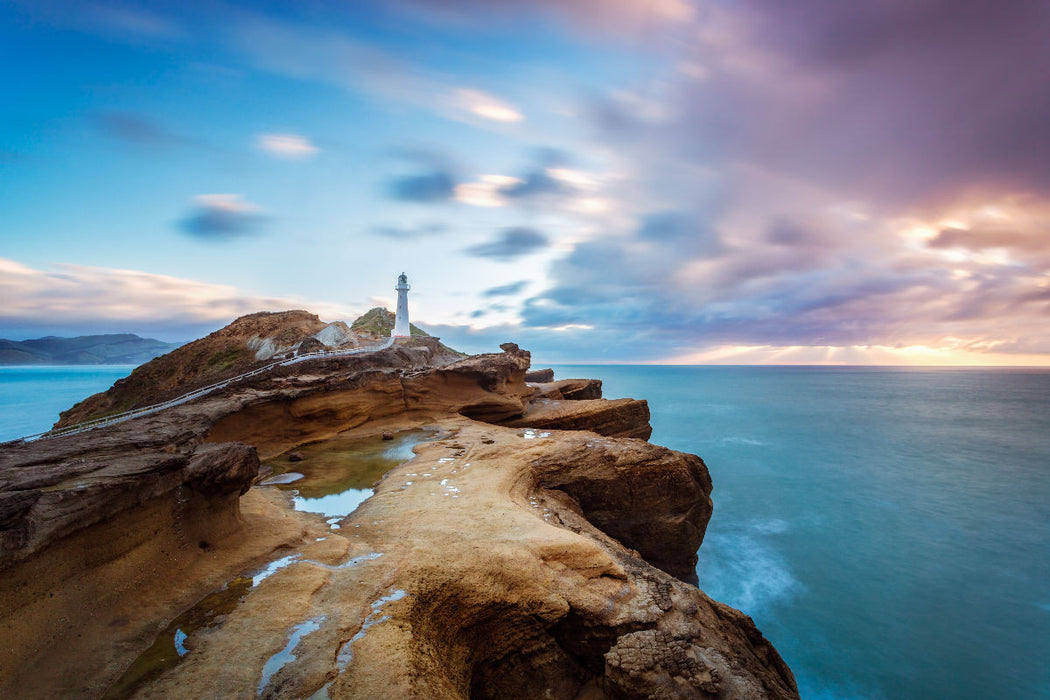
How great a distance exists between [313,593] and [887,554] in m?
32.1

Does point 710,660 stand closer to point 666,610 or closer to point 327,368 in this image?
point 666,610

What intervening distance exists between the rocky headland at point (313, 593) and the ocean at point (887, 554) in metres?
13.6

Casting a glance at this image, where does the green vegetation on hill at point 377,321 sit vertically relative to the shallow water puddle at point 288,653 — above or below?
above

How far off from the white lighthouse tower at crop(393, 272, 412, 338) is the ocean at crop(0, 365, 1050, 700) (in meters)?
34.4

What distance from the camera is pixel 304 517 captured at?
10031 mm

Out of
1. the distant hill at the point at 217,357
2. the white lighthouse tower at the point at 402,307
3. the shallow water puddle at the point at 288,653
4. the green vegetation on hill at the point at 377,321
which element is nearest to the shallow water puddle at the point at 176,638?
the shallow water puddle at the point at 288,653

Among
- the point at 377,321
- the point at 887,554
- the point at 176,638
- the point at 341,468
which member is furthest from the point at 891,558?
the point at 377,321

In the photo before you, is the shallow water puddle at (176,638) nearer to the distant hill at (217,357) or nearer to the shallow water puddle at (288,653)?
the shallow water puddle at (288,653)

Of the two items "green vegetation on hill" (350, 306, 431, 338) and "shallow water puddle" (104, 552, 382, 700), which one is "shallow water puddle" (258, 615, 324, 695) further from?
"green vegetation on hill" (350, 306, 431, 338)

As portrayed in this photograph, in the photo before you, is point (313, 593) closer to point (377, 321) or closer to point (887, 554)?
point (887, 554)

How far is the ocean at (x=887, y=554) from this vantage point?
1672 cm

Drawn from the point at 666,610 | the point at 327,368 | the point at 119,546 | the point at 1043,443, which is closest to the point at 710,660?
the point at 666,610

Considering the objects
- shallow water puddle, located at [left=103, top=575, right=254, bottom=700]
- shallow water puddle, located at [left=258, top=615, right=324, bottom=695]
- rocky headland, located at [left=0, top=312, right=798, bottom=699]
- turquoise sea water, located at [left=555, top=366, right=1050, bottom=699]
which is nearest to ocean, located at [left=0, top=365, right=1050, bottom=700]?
turquoise sea water, located at [left=555, top=366, right=1050, bottom=699]

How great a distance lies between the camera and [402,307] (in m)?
45.7
